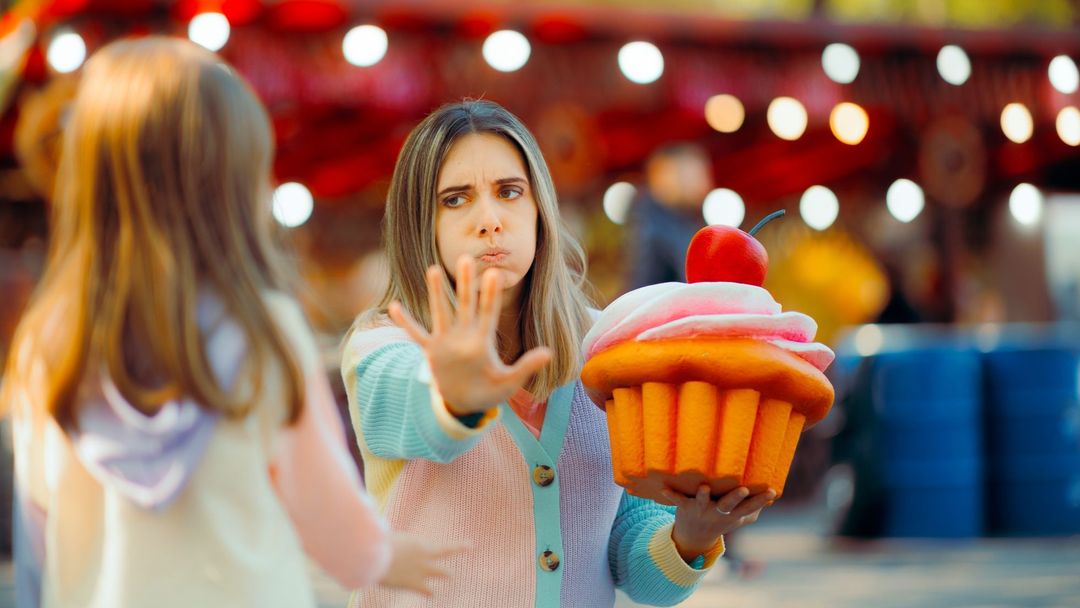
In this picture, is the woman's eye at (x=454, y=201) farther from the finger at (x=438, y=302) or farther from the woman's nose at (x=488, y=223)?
the finger at (x=438, y=302)

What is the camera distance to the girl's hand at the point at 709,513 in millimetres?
2287

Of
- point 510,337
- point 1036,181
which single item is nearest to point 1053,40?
point 1036,181

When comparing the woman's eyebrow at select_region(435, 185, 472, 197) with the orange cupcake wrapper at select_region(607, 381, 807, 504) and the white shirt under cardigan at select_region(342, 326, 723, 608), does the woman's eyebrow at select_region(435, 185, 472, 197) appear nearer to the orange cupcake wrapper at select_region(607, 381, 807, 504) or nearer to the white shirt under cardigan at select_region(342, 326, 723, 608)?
the white shirt under cardigan at select_region(342, 326, 723, 608)

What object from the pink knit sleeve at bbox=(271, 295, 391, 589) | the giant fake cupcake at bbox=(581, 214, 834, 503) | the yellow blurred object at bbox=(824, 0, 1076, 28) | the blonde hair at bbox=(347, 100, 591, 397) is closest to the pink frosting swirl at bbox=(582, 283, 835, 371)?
the giant fake cupcake at bbox=(581, 214, 834, 503)

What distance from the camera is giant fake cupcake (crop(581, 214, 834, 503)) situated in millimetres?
2248

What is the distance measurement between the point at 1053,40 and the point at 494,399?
36.6ft

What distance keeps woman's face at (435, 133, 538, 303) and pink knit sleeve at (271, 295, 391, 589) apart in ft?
1.86

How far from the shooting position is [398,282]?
98.1 inches

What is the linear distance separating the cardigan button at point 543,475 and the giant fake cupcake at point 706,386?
0.34 ft

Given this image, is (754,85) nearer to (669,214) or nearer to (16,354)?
(669,214)

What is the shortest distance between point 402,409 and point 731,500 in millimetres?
535

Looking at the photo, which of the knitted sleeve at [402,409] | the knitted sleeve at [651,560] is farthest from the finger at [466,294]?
the knitted sleeve at [651,560]

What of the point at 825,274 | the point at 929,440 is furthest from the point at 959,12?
the point at 929,440

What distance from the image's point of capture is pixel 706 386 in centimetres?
226
